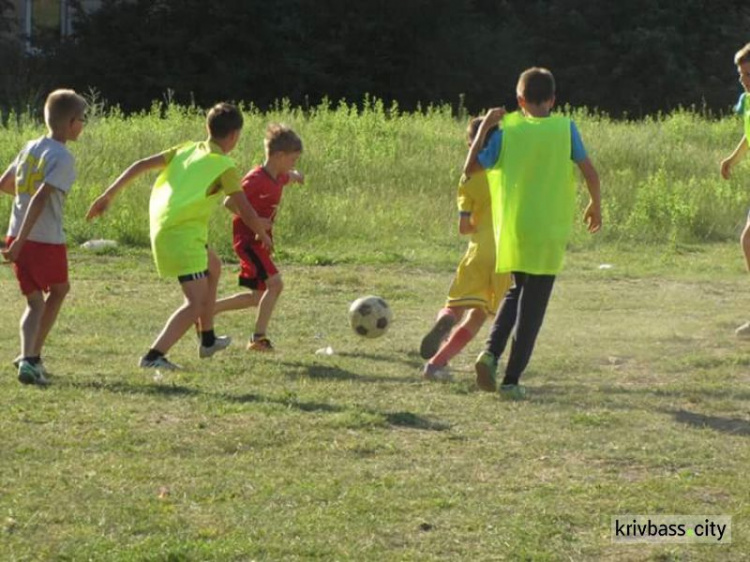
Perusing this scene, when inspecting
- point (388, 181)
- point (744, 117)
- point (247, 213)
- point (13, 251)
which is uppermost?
point (744, 117)

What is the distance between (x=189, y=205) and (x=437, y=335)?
1543mm

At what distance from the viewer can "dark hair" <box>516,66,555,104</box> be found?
7578 mm

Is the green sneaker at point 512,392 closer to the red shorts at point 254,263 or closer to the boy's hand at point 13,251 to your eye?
the red shorts at point 254,263

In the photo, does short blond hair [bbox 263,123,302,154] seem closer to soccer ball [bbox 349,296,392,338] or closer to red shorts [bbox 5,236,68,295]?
soccer ball [bbox 349,296,392,338]

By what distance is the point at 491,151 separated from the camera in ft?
24.9

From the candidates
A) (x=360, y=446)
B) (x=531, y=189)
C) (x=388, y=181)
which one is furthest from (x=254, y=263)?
(x=388, y=181)

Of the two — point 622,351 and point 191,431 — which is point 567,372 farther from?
point 191,431

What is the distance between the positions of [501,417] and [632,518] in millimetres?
1759

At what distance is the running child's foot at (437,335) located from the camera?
850 cm

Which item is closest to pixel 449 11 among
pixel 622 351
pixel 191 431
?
pixel 622 351

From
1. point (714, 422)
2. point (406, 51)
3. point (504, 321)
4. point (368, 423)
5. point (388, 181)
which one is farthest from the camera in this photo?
point (406, 51)

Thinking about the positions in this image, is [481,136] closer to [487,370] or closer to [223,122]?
[487,370]

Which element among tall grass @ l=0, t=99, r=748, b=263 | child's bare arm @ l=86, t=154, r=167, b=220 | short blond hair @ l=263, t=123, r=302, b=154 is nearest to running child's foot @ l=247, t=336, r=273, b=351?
short blond hair @ l=263, t=123, r=302, b=154

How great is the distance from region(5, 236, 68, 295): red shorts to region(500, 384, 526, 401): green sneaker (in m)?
2.36
